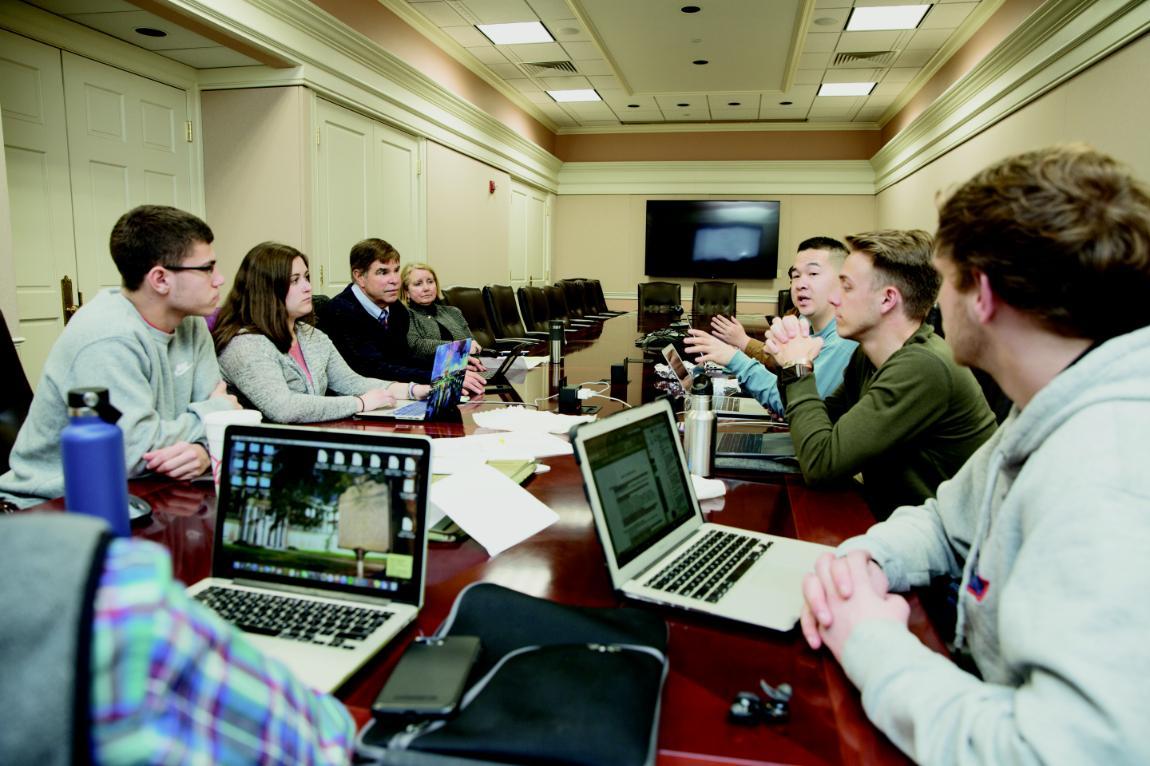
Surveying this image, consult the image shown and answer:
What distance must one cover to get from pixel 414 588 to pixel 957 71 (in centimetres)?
693

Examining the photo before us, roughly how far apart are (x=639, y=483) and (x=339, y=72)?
4431 mm

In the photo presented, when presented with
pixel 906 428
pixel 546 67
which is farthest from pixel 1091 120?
pixel 546 67

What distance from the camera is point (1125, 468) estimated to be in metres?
0.64

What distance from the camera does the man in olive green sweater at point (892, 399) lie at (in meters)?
1.48

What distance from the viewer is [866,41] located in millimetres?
6152

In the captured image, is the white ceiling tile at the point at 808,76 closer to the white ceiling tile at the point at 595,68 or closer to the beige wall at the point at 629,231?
the white ceiling tile at the point at 595,68

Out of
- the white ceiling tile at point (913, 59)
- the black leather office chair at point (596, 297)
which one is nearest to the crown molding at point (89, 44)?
the black leather office chair at point (596, 297)

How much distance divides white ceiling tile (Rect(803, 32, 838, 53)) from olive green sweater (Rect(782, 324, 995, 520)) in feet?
17.2

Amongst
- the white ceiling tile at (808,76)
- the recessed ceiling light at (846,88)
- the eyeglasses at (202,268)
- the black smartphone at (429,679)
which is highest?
the recessed ceiling light at (846,88)

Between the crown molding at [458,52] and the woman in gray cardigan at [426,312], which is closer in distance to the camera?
the woman in gray cardigan at [426,312]

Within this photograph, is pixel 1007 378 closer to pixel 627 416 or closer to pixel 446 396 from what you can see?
pixel 627 416

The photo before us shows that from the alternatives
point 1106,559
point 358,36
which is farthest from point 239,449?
point 358,36

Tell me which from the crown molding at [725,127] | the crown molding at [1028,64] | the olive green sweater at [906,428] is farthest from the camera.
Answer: the crown molding at [725,127]

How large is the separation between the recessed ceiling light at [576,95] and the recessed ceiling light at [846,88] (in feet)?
7.74
